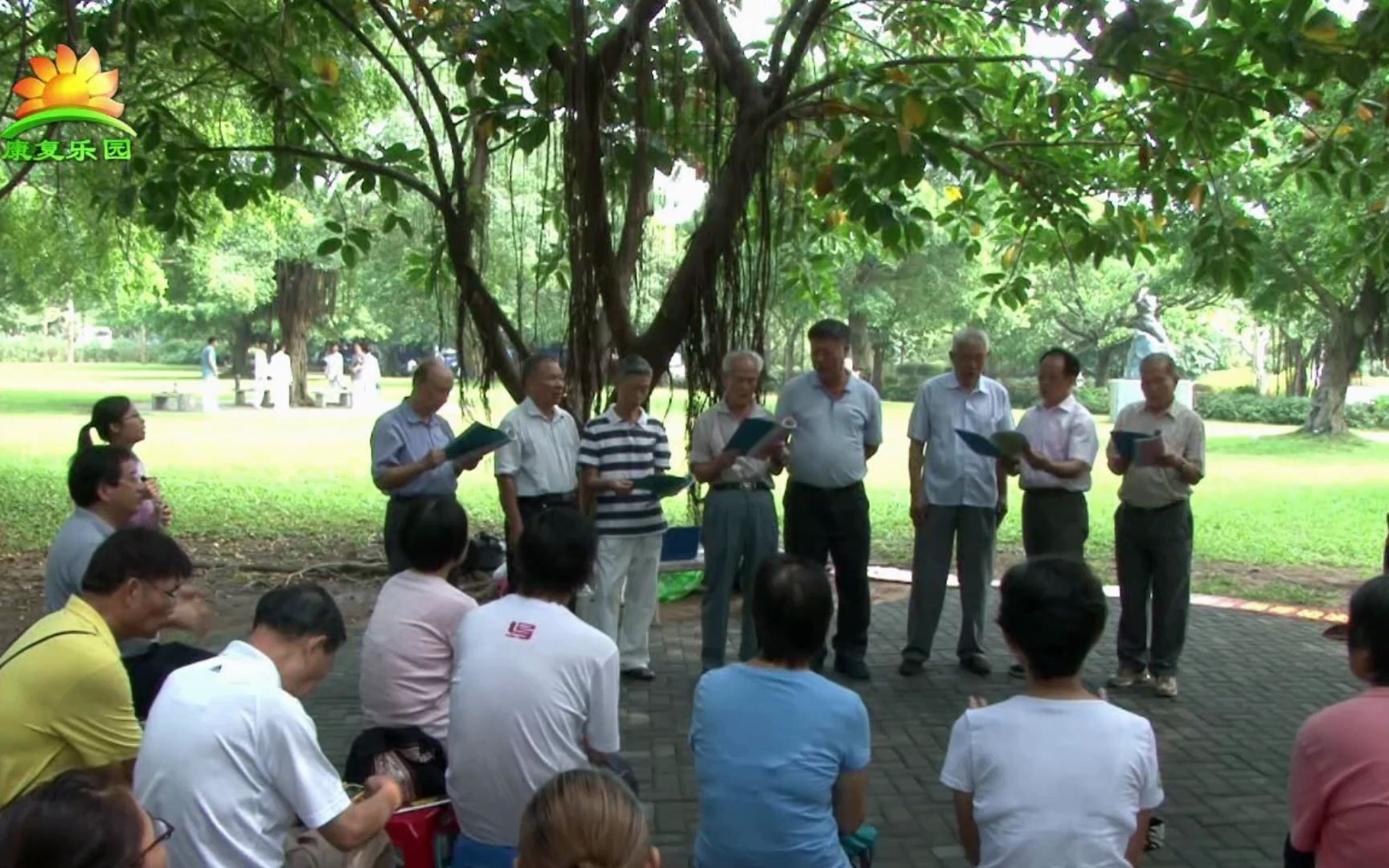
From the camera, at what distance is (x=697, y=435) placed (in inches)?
243

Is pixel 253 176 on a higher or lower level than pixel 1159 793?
higher

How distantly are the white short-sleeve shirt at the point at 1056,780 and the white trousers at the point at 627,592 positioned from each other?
372cm

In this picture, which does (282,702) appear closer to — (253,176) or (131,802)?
(131,802)

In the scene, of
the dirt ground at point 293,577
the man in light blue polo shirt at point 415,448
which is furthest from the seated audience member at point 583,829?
the dirt ground at point 293,577

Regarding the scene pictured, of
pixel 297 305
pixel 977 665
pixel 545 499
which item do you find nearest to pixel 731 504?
pixel 545 499

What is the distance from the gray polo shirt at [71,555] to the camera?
4051 mm

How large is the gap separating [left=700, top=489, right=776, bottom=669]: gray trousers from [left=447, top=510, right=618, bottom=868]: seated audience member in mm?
2927

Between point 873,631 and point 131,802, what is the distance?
6.16m

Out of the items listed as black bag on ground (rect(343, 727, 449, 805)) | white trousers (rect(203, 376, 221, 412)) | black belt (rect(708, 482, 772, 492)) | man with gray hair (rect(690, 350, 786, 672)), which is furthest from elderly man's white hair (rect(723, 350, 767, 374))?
white trousers (rect(203, 376, 221, 412))

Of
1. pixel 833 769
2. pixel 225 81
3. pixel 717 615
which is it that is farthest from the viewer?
pixel 225 81

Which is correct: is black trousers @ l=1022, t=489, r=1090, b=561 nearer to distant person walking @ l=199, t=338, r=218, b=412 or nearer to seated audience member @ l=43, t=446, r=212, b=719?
seated audience member @ l=43, t=446, r=212, b=719

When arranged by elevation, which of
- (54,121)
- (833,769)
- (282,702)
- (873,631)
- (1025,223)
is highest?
(54,121)

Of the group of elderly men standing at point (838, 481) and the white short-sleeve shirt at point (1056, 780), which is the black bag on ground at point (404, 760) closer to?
the white short-sleeve shirt at point (1056, 780)

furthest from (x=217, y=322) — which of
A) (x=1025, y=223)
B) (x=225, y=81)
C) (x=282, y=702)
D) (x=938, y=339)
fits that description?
(x=282, y=702)
